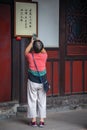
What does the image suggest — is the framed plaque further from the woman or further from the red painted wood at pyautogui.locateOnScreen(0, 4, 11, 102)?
the woman

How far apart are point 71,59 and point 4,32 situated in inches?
82.1

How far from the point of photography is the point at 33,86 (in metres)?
9.40

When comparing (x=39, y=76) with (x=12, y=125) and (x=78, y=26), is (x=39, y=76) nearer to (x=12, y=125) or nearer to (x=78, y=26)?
(x=12, y=125)

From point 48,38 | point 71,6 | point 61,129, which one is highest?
point 71,6

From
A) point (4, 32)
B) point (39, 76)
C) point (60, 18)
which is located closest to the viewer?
point (39, 76)

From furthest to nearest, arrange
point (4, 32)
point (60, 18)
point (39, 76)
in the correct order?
1. point (60, 18)
2. point (4, 32)
3. point (39, 76)

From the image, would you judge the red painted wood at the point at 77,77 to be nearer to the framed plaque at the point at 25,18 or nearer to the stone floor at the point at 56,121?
the stone floor at the point at 56,121

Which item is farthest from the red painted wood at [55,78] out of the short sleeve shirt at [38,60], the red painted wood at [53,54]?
the short sleeve shirt at [38,60]

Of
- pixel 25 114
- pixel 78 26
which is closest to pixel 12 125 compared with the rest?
pixel 25 114

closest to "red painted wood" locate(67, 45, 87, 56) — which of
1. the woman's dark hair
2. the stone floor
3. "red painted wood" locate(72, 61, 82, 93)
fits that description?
"red painted wood" locate(72, 61, 82, 93)

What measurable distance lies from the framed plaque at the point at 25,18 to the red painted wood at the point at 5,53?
24 cm

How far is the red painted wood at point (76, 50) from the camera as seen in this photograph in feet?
38.2

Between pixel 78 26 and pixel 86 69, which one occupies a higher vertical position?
pixel 78 26

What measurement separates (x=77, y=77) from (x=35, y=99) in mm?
2627
